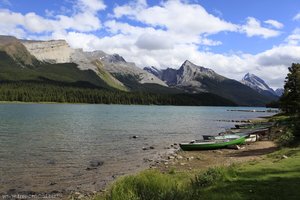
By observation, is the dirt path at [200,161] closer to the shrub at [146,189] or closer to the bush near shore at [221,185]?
the bush near shore at [221,185]

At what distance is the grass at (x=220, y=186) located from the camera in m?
15.1

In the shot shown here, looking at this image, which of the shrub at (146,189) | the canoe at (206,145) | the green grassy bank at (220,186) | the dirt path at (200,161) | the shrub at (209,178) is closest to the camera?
the shrub at (146,189)

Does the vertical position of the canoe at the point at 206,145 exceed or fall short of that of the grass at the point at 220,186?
it falls short

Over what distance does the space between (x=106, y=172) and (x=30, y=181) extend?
7.58 meters

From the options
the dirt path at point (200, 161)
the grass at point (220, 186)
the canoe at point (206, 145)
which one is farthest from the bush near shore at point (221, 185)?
the canoe at point (206, 145)

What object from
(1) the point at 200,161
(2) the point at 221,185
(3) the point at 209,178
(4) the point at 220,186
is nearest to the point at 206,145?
(1) the point at 200,161

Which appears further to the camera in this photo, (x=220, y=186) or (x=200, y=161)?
(x=200, y=161)

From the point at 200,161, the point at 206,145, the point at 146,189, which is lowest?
the point at 200,161

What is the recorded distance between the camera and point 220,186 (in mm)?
17953

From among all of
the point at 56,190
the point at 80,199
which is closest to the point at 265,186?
the point at 80,199

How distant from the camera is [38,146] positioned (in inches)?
2061

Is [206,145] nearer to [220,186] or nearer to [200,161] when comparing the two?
[200,161]

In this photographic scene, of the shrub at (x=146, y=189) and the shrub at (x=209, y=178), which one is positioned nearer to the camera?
the shrub at (x=146, y=189)

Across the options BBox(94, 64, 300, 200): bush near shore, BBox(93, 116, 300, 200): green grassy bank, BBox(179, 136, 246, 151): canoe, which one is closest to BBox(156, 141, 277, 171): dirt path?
BBox(179, 136, 246, 151): canoe
